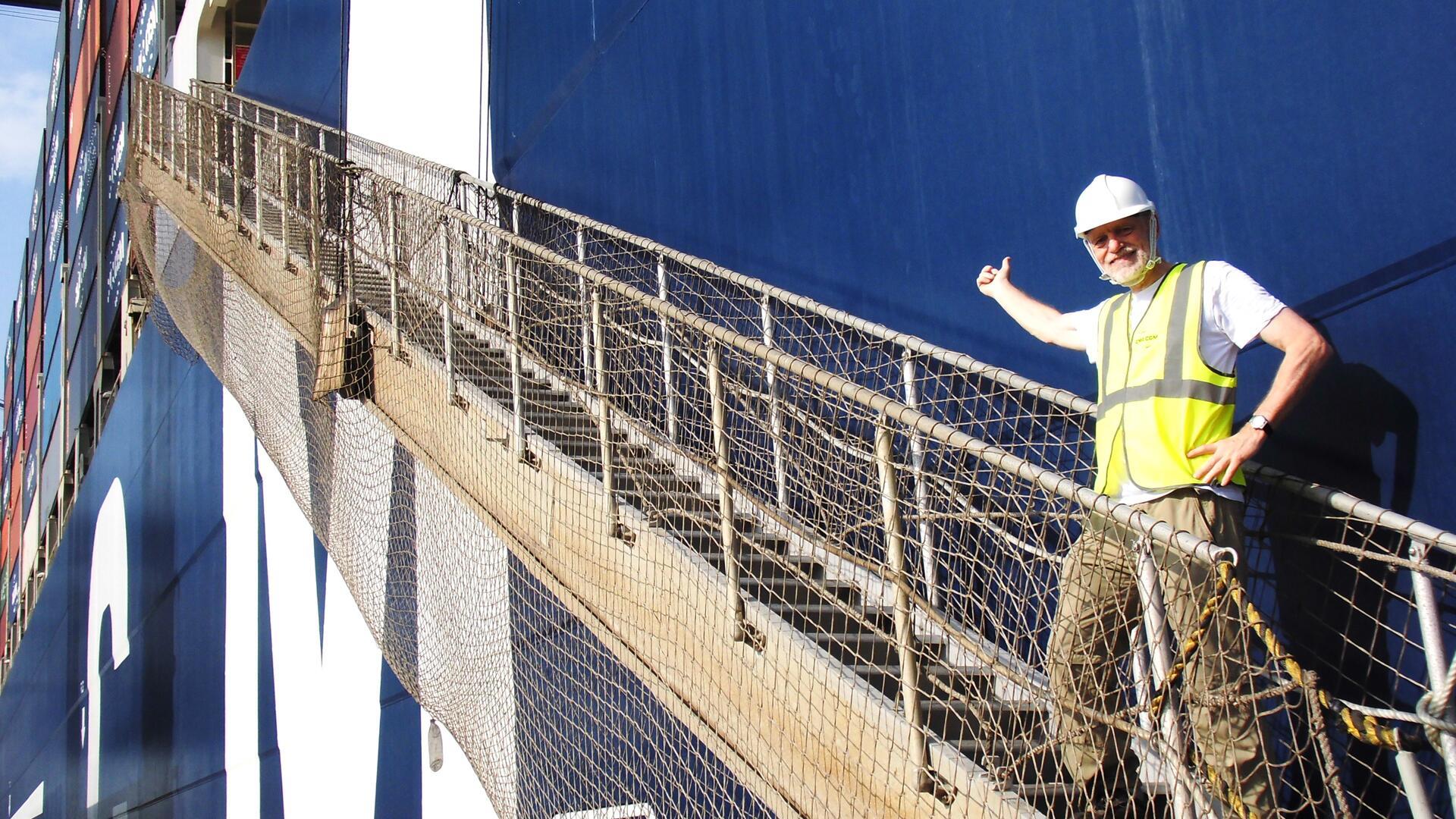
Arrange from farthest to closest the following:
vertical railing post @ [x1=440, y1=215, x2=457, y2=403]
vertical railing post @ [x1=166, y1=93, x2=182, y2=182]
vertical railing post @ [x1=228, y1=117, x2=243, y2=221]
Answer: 1. vertical railing post @ [x1=166, y1=93, x2=182, y2=182]
2. vertical railing post @ [x1=228, y1=117, x2=243, y2=221]
3. vertical railing post @ [x1=440, y1=215, x2=457, y2=403]

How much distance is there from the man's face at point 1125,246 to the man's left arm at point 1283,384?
29 cm

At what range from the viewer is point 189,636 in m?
12.8

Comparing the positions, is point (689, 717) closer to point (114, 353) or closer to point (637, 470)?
point (637, 470)

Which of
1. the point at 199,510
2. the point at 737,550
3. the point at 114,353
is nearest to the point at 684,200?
the point at 737,550

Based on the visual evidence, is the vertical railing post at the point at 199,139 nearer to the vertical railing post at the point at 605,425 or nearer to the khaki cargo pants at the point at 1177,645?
the vertical railing post at the point at 605,425

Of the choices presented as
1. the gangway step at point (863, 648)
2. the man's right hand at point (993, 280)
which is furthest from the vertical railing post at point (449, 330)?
the man's right hand at point (993, 280)

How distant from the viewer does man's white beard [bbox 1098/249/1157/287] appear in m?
2.45

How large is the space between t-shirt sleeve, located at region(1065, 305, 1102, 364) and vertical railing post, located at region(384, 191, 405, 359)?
112 inches

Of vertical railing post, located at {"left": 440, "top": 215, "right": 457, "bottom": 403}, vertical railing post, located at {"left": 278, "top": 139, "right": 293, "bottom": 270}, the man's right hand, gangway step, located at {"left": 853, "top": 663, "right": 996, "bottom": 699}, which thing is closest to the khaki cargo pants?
gangway step, located at {"left": 853, "top": 663, "right": 996, "bottom": 699}

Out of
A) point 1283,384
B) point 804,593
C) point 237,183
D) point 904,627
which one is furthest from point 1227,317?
point 237,183

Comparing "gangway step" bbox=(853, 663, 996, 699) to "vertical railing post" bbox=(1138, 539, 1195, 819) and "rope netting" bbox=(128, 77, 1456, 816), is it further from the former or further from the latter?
"vertical railing post" bbox=(1138, 539, 1195, 819)

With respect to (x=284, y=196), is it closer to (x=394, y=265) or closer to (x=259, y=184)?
(x=259, y=184)

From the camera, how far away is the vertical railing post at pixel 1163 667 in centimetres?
198

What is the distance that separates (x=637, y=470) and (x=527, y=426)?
35.7 inches
